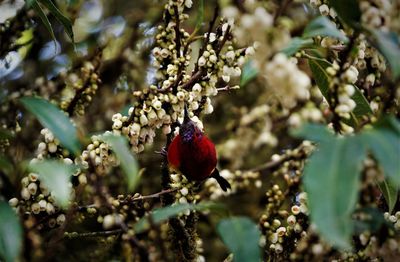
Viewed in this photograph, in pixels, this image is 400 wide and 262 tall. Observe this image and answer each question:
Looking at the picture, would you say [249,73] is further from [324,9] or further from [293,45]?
[324,9]

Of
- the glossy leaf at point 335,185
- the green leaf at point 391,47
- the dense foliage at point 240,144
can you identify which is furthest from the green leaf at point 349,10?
the glossy leaf at point 335,185

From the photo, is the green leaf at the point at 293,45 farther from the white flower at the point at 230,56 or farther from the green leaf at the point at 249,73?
the white flower at the point at 230,56

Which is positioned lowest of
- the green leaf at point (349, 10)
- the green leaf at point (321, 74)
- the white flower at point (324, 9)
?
the green leaf at point (321, 74)

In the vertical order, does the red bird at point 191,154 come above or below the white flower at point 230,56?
below

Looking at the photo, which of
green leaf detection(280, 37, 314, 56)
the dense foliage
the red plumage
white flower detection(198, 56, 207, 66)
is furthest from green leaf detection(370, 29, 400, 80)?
the red plumage

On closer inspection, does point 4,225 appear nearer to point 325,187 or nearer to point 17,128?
point 325,187

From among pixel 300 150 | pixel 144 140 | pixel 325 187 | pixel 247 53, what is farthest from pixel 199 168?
pixel 325 187
